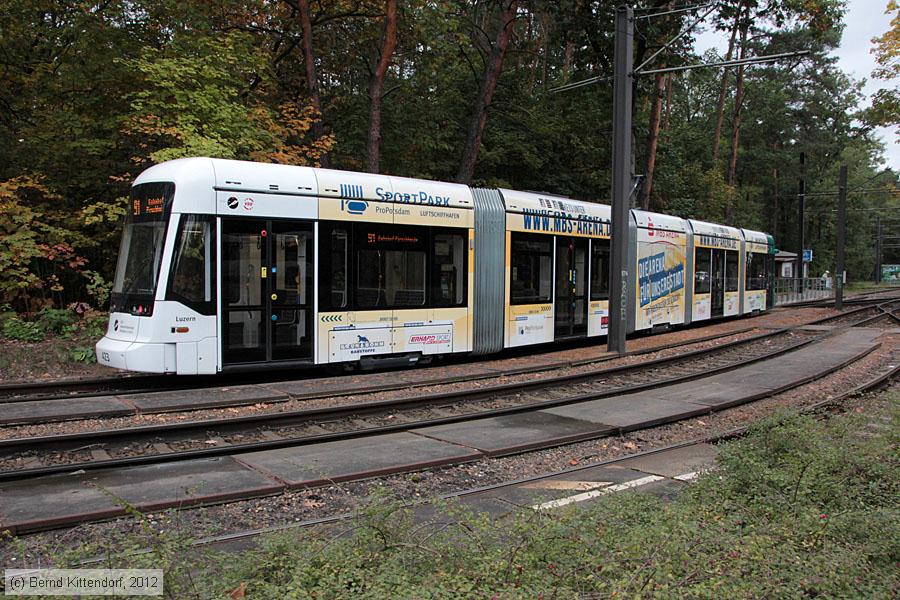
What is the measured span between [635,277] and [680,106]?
50.7m

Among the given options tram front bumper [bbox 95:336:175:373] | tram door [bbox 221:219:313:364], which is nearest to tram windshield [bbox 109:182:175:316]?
tram front bumper [bbox 95:336:175:373]

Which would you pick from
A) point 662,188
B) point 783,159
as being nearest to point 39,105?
point 662,188

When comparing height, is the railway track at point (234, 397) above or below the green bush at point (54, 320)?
below

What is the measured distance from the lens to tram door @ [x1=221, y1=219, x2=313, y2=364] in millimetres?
10195

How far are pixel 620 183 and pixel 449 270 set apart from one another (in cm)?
539

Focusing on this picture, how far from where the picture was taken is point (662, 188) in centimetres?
3650

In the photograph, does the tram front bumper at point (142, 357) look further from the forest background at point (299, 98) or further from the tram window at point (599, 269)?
the tram window at point (599, 269)

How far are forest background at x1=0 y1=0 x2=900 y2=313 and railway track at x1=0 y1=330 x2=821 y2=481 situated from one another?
744 cm

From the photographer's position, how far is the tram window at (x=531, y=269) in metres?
14.4

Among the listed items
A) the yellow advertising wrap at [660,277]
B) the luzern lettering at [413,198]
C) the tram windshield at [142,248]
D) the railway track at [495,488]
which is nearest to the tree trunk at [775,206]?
the yellow advertising wrap at [660,277]

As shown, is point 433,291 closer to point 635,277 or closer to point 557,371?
point 557,371

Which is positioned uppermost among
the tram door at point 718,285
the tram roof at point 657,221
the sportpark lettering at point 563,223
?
the tram roof at point 657,221

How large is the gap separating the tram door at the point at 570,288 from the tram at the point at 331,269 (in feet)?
0.16

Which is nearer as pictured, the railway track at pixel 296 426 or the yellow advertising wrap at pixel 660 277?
the railway track at pixel 296 426
